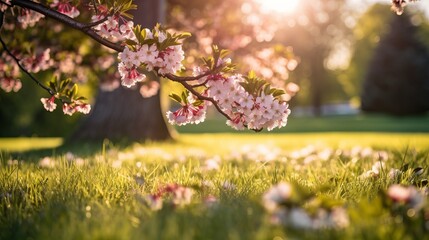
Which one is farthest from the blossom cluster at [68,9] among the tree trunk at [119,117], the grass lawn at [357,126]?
the grass lawn at [357,126]

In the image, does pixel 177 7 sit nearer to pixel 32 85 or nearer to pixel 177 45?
pixel 177 45

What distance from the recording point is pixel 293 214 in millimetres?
2254

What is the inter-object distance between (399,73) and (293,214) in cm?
3670

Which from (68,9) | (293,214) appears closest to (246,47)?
(68,9)

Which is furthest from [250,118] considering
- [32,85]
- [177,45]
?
[32,85]

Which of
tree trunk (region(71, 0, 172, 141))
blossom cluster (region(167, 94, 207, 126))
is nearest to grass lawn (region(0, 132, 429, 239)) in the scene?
blossom cluster (region(167, 94, 207, 126))

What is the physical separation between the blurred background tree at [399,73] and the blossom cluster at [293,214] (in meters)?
35.9

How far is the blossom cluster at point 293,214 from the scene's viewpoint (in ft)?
7.42

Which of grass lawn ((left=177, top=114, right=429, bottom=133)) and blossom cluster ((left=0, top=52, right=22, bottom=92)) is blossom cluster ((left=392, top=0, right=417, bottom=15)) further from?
grass lawn ((left=177, top=114, right=429, bottom=133))

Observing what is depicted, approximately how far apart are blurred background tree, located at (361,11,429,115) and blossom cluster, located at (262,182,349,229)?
118ft

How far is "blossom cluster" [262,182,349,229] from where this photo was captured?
89.0 inches

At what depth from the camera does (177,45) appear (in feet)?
12.5

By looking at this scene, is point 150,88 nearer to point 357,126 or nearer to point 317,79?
point 357,126

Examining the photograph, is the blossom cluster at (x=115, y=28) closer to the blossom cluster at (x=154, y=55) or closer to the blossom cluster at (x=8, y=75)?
the blossom cluster at (x=154, y=55)
